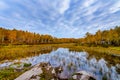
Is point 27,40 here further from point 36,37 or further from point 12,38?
point 12,38

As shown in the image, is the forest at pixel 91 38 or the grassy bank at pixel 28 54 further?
the forest at pixel 91 38

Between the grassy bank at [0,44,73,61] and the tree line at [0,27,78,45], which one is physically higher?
the tree line at [0,27,78,45]

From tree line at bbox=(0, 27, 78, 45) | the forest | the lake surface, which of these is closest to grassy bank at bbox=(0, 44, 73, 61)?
the lake surface

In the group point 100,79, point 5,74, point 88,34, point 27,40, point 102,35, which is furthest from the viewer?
point 27,40

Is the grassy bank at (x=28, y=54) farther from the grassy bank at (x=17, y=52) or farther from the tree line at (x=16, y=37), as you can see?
the tree line at (x=16, y=37)

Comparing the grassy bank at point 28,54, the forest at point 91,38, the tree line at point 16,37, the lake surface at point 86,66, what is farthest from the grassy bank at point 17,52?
the tree line at point 16,37

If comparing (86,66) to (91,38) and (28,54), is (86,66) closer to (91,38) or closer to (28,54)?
(28,54)

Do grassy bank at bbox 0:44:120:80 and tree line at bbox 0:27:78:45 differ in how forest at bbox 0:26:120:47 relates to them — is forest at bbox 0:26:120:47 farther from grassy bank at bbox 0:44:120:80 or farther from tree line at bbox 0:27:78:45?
grassy bank at bbox 0:44:120:80

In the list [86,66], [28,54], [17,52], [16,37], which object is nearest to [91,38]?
[16,37]

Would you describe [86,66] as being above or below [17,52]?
below

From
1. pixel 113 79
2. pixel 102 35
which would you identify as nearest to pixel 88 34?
pixel 102 35

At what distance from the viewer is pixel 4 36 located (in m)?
121

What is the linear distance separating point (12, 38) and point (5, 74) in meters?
109

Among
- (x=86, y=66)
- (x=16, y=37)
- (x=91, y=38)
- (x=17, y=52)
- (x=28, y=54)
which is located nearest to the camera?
(x=86, y=66)
